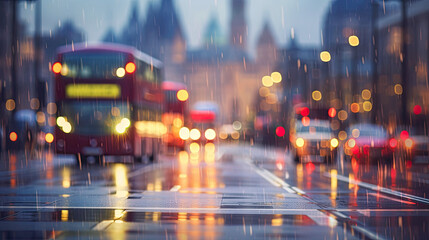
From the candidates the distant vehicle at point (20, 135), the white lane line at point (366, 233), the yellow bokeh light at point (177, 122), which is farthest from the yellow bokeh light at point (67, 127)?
the white lane line at point (366, 233)

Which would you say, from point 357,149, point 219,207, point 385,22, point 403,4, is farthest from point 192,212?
point 385,22

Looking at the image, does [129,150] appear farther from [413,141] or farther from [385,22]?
[385,22]

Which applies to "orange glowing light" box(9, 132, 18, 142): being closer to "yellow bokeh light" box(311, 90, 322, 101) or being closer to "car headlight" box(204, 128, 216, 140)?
"car headlight" box(204, 128, 216, 140)

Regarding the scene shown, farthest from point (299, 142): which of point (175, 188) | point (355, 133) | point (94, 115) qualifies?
point (175, 188)

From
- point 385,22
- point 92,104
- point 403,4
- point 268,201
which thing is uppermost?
point 385,22

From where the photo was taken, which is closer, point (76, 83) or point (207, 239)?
point (207, 239)

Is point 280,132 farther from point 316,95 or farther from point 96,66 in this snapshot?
point 96,66

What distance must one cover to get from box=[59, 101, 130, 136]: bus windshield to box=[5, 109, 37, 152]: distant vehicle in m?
8.51

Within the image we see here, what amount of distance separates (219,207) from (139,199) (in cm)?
193

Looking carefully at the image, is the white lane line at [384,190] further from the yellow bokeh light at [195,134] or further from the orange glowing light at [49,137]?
the yellow bokeh light at [195,134]

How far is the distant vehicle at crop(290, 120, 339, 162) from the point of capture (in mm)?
32281

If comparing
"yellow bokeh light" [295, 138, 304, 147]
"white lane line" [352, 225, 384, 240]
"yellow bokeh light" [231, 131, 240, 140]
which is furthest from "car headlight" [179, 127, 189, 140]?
"yellow bokeh light" [231, 131, 240, 140]

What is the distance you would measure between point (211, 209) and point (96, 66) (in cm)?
1521

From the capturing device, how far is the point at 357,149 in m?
30.6
